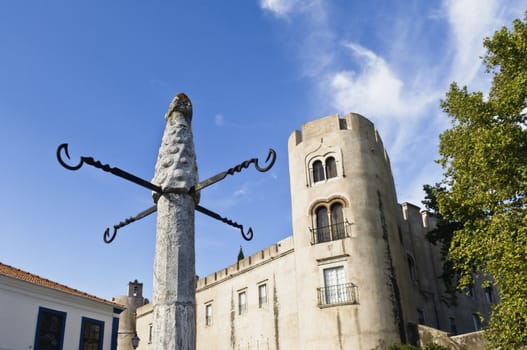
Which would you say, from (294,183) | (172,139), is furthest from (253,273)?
(172,139)

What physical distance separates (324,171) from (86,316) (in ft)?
44.0

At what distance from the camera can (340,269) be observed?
73.5 feet

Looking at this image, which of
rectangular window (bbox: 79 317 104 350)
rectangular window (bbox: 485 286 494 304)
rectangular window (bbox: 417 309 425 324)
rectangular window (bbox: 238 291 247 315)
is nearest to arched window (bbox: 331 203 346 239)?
rectangular window (bbox: 417 309 425 324)

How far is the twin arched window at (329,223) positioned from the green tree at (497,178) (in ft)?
18.3

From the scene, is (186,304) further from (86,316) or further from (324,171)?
(324,171)

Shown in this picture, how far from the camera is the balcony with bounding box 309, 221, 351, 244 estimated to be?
75.3ft

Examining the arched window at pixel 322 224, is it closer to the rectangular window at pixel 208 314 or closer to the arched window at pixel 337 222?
the arched window at pixel 337 222

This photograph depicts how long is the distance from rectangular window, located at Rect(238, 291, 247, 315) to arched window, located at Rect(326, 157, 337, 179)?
9.95 m

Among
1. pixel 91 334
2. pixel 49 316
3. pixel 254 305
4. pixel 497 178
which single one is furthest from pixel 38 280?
pixel 497 178

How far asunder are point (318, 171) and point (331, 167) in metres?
0.75

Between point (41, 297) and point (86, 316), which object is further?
point (86, 316)

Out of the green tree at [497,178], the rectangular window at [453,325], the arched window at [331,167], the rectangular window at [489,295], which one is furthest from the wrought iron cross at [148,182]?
the rectangular window at [489,295]

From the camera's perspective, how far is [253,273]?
1147 inches

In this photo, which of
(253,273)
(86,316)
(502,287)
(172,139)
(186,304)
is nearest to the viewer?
(186,304)
